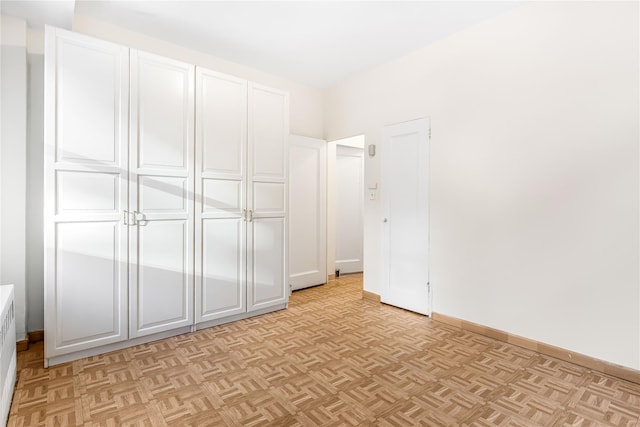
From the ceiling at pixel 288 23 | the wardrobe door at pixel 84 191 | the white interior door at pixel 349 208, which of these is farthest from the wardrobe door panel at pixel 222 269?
the white interior door at pixel 349 208

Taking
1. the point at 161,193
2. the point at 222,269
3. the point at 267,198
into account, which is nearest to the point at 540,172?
the point at 267,198

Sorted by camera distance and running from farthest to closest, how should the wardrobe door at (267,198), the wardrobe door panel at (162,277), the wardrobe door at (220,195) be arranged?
the wardrobe door at (267,198) → the wardrobe door at (220,195) → the wardrobe door panel at (162,277)

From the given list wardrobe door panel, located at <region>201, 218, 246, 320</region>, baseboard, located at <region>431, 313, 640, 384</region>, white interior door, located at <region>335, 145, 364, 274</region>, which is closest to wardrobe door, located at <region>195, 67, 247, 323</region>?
wardrobe door panel, located at <region>201, 218, 246, 320</region>

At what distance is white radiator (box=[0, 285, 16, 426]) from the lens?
172cm

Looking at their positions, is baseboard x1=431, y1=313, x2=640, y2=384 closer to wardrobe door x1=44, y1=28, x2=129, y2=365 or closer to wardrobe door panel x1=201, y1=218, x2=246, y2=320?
wardrobe door panel x1=201, y1=218, x2=246, y2=320

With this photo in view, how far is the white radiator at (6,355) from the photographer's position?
5.64ft

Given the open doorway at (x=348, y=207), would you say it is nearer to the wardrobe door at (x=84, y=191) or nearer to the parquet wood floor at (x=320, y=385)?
the parquet wood floor at (x=320, y=385)

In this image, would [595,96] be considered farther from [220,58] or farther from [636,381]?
[220,58]

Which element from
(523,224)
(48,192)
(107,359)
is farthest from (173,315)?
(523,224)

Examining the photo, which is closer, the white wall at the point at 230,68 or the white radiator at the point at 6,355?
the white radiator at the point at 6,355

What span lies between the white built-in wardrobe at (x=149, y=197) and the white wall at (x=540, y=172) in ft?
6.03

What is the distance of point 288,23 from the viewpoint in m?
3.10

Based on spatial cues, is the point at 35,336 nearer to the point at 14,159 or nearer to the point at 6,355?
the point at 6,355

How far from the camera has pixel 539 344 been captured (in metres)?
2.67
